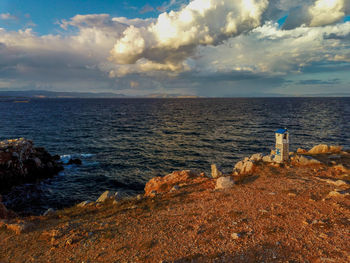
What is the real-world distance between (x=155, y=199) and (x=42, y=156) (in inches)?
930

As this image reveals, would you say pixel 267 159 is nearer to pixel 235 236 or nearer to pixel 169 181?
pixel 169 181

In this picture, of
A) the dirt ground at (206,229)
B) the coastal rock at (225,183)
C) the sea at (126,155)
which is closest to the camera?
the dirt ground at (206,229)

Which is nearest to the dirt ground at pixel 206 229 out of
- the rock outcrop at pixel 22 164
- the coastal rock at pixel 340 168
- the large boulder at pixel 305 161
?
the coastal rock at pixel 340 168

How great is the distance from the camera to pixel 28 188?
22.8 metres

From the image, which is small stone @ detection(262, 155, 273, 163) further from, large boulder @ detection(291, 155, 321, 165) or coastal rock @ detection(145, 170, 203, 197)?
coastal rock @ detection(145, 170, 203, 197)

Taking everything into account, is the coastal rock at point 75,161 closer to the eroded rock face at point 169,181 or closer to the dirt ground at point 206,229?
the eroded rock face at point 169,181

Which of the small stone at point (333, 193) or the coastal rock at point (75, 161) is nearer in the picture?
the small stone at point (333, 193)

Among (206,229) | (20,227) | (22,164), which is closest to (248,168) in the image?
(206,229)

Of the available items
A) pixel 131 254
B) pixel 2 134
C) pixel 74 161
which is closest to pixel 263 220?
pixel 131 254

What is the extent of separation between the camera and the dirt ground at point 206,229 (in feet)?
24.9

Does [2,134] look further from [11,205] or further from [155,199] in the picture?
[155,199]

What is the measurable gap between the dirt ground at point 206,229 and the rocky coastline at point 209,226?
0.11 ft

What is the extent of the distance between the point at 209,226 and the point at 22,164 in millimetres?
26980

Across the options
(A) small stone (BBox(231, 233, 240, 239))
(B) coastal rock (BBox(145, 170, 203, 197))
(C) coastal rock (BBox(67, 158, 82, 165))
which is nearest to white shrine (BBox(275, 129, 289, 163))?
(B) coastal rock (BBox(145, 170, 203, 197))
